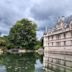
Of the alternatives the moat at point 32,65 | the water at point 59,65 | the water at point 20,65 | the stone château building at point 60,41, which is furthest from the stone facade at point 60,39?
the water at point 59,65

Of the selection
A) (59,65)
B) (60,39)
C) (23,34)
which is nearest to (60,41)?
(60,39)

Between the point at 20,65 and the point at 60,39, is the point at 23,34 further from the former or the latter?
the point at 20,65

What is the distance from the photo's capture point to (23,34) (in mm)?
87688

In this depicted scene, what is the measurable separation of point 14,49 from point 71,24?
127ft

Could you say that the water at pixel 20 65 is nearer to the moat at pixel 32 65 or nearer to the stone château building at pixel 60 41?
the moat at pixel 32 65

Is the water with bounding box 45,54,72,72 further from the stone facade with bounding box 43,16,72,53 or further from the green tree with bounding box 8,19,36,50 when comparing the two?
the green tree with bounding box 8,19,36,50

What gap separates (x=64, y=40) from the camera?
5572 centimetres

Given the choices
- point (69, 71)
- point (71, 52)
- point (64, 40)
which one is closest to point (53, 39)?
point (64, 40)

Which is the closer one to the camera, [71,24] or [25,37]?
[71,24]

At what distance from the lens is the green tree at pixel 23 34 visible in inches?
3391

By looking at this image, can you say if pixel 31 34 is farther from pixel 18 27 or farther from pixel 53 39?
pixel 53 39

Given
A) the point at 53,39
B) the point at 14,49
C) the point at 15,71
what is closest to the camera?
the point at 15,71

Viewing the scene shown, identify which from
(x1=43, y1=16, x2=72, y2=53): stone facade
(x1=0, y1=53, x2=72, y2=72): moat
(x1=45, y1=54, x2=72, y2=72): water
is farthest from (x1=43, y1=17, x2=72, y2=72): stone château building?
(x1=45, y1=54, x2=72, y2=72): water

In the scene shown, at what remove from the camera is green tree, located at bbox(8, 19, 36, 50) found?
86.1 m
